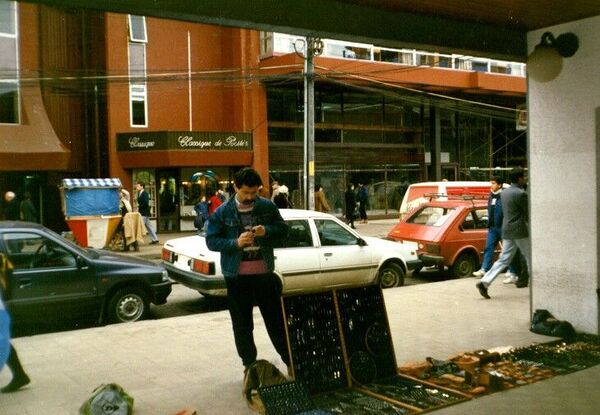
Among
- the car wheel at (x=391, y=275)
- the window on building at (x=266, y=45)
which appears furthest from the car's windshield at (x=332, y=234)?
the window on building at (x=266, y=45)

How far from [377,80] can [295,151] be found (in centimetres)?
430

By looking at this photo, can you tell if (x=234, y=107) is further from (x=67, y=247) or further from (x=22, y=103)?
(x=67, y=247)

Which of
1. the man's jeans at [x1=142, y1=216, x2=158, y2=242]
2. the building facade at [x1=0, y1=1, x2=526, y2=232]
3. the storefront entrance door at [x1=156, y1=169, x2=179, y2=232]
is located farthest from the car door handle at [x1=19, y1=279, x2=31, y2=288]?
the storefront entrance door at [x1=156, y1=169, x2=179, y2=232]

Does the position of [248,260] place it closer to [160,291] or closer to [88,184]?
[160,291]

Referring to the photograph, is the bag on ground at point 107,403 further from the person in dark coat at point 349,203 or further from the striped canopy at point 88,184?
the person in dark coat at point 349,203

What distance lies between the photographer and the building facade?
64.9ft

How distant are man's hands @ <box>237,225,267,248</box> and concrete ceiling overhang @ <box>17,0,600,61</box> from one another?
1.88 meters

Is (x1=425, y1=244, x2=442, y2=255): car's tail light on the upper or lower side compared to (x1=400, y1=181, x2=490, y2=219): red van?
lower

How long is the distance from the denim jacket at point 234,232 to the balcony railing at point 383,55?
54.4 feet

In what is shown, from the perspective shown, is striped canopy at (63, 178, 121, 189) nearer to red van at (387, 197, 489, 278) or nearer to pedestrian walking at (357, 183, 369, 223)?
red van at (387, 197, 489, 278)

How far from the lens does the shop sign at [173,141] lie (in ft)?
72.1

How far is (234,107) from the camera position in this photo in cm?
2483

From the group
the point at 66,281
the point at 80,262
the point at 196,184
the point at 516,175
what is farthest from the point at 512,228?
the point at 196,184

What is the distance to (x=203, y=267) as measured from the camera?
9.27m
